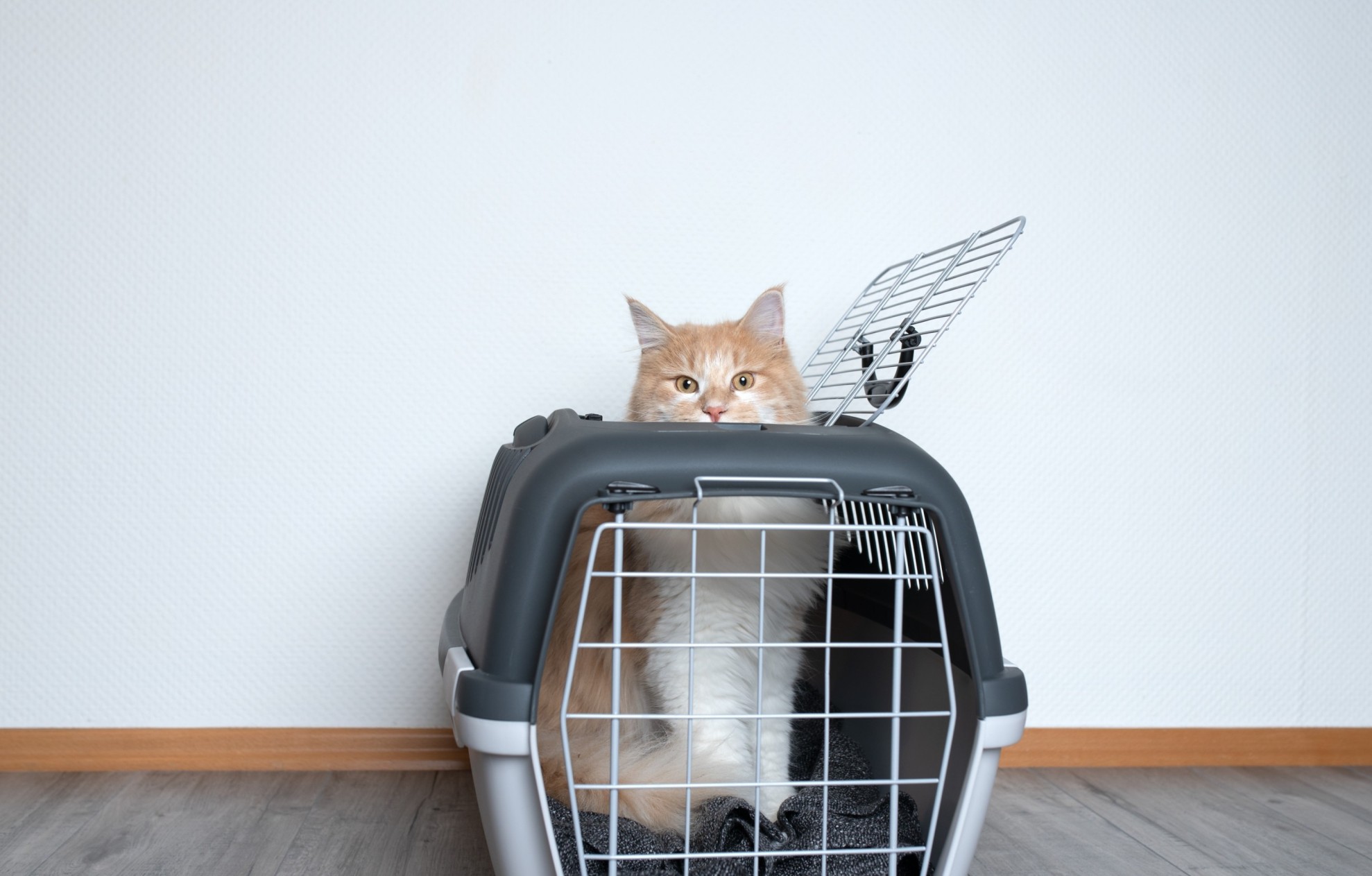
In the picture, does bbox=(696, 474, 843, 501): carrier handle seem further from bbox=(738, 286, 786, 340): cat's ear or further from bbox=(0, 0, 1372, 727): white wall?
bbox=(0, 0, 1372, 727): white wall

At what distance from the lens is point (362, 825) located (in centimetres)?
140

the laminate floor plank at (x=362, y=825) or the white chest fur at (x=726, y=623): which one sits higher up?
the white chest fur at (x=726, y=623)

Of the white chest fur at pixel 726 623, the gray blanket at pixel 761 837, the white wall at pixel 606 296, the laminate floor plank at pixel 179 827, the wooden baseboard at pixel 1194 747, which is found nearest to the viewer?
the gray blanket at pixel 761 837

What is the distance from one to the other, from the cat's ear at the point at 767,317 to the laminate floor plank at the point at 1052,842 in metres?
0.83

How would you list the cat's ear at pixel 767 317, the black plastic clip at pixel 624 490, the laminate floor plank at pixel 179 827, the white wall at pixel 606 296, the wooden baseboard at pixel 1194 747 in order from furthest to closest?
the wooden baseboard at pixel 1194 747
the white wall at pixel 606 296
the cat's ear at pixel 767 317
the laminate floor plank at pixel 179 827
the black plastic clip at pixel 624 490

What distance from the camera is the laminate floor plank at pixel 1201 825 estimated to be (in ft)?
4.40

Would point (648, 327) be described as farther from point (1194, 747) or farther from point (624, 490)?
point (1194, 747)

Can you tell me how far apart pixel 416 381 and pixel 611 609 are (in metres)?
0.65

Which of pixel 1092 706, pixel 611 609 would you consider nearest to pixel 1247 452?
pixel 1092 706

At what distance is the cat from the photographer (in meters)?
1.09

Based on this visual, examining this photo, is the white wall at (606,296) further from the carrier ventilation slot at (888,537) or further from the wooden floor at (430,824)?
the carrier ventilation slot at (888,537)

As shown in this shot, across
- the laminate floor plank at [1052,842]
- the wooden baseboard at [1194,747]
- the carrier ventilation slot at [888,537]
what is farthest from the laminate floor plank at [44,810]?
the wooden baseboard at [1194,747]

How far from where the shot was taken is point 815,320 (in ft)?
5.63

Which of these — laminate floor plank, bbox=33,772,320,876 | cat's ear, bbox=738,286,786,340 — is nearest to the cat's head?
cat's ear, bbox=738,286,786,340
